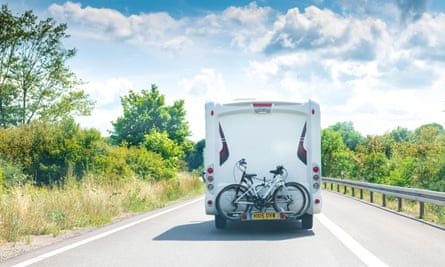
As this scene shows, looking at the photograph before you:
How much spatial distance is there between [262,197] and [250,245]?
1.86 m

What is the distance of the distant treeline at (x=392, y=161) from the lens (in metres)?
36.1

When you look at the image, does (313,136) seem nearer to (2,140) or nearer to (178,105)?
(2,140)

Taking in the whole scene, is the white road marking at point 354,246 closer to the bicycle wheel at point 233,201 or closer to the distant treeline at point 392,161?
the bicycle wheel at point 233,201

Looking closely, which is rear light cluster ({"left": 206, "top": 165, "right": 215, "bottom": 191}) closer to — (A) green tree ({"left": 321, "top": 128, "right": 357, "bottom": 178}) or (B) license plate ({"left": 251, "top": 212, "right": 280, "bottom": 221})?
(B) license plate ({"left": 251, "top": 212, "right": 280, "bottom": 221})

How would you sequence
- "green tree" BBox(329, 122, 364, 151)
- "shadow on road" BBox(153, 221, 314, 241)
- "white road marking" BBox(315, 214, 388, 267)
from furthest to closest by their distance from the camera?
"green tree" BBox(329, 122, 364, 151), "shadow on road" BBox(153, 221, 314, 241), "white road marking" BBox(315, 214, 388, 267)

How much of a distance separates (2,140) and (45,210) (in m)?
15.9

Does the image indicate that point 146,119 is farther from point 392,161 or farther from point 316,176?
point 316,176

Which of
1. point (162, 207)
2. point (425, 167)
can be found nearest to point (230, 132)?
point (162, 207)

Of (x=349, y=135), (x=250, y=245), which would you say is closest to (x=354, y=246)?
(x=250, y=245)

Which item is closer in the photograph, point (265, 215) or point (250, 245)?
point (250, 245)

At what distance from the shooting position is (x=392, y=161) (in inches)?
2781

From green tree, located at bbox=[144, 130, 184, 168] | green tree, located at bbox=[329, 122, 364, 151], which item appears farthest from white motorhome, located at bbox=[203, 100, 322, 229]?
green tree, located at bbox=[329, 122, 364, 151]

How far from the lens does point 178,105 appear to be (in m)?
68.9

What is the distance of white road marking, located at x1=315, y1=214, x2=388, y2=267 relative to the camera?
27.3 ft
